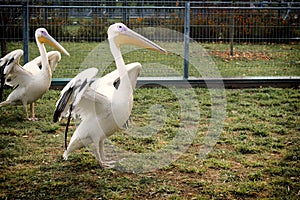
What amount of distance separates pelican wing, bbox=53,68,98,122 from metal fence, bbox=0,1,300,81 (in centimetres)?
459

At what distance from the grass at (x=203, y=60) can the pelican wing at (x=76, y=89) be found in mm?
4889

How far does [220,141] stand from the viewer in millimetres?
5355

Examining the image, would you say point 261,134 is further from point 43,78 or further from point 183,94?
point 43,78

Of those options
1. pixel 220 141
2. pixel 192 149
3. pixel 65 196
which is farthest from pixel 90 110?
pixel 220 141

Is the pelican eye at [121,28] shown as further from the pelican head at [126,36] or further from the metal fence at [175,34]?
the metal fence at [175,34]

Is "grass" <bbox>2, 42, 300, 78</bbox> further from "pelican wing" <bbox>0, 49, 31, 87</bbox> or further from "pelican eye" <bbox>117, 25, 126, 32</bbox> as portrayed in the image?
"pelican eye" <bbox>117, 25, 126, 32</bbox>

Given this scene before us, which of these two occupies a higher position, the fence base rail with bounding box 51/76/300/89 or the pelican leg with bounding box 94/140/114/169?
the fence base rail with bounding box 51/76/300/89

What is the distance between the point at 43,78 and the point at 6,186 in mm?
2448

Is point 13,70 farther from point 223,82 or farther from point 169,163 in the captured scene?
point 223,82

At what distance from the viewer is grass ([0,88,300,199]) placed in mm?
3924

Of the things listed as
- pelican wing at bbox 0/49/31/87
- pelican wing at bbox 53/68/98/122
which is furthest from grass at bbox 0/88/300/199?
pelican wing at bbox 53/68/98/122

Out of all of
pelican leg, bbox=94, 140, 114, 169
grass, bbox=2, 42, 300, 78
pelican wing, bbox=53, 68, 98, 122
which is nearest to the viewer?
pelican wing, bbox=53, 68, 98, 122

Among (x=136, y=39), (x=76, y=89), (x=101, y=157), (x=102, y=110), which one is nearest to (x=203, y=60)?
(x=136, y=39)

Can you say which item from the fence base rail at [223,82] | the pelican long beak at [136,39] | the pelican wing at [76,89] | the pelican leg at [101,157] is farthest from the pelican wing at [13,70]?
the fence base rail at [223,82]
